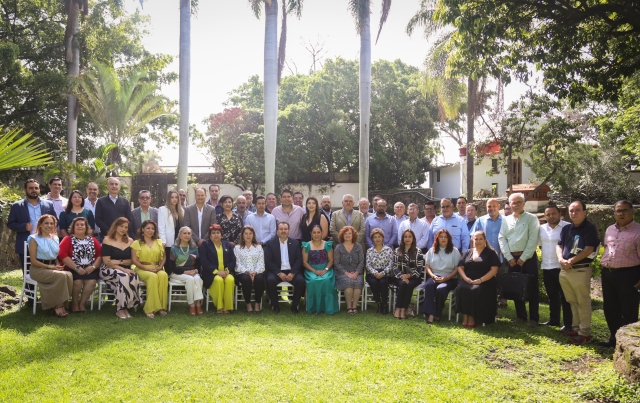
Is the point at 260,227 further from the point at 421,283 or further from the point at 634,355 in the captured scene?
the point at 634,355

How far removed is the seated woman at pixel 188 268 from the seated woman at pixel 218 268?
0.49ft

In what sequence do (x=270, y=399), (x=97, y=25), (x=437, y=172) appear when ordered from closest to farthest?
(x=270, y=399), (x=97, y=25), (x=437, y=172)

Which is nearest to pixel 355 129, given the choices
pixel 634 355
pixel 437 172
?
pixel 437 172

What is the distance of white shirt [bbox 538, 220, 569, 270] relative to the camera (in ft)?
21.4

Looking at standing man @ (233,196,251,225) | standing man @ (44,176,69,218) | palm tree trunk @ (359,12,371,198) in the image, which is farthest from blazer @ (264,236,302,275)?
palm tree trunk @ (359,12,371,198)

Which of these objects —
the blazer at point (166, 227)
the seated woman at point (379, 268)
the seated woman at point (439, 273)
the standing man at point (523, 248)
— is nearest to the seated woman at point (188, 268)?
the blazer at point (166, 227)

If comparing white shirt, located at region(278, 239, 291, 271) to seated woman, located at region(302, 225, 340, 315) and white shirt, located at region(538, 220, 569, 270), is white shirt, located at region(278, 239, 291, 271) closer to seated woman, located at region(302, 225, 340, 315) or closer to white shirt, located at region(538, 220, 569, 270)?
seated woman, located at region(302, 225, 340, 315)

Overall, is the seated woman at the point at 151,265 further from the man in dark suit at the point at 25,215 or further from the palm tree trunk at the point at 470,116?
the palm tree trunk at the point at 470,116

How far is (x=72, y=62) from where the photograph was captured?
642 inches

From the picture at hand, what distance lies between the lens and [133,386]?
4289 mm

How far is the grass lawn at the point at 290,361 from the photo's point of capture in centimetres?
421

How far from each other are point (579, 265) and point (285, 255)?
427 cm

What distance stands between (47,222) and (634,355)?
286 inches

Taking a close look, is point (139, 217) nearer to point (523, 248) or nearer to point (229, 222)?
point (229, 222)
